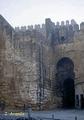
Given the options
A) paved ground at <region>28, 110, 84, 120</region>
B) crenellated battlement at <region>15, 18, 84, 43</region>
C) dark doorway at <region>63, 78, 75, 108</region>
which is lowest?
paved ground at <region>28, 110, 84, 120</region>

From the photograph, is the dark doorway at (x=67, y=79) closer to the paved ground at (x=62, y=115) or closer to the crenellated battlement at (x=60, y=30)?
the crenellated battlement at (x=60, y=30)

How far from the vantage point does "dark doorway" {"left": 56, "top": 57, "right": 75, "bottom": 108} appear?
89.7 ft

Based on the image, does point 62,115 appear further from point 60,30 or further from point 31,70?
point 60,30

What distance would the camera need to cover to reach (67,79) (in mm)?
27688

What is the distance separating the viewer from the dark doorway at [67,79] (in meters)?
27.3

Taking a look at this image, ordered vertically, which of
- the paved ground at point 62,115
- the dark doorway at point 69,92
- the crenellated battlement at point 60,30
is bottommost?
the paved ground at point 62,115

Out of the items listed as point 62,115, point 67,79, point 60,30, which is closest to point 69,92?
point 67,79

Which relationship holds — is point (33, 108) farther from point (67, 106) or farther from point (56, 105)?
point (67, 106)

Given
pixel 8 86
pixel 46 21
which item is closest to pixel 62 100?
pixel 8 86

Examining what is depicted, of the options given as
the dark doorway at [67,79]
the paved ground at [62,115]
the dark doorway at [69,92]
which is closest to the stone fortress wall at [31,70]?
the dark doorway at [67,79]

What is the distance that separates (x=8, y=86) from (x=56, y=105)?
4519mm

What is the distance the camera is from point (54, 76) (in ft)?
86.9

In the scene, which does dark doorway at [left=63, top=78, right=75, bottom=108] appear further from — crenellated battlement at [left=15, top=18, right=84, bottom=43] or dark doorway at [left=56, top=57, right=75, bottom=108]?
crenellated battlement at [left=15, top=18, right=84, bottom=43]

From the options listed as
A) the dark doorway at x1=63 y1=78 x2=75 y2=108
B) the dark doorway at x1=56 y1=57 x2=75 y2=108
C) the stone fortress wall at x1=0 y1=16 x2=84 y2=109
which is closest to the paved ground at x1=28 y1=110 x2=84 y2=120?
the stone fortress wall at x1=0 y1=16 x2=84 y2=109
